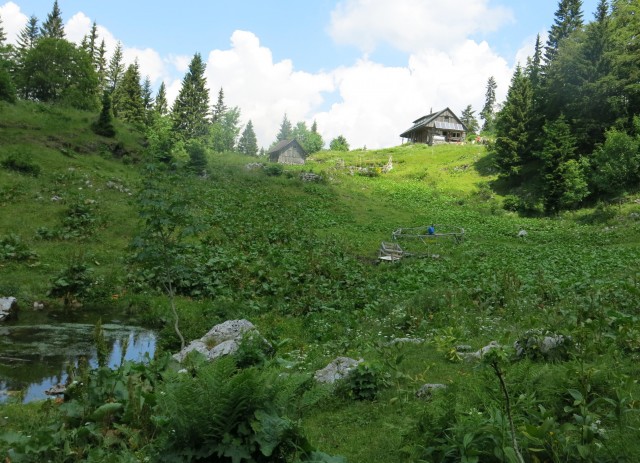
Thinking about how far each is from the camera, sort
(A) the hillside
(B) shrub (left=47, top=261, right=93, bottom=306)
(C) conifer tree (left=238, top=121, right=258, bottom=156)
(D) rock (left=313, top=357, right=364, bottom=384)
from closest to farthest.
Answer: (A) the hillside < (D) rock (left=313, top=357, right=364, bottom=384) < (B) shrub (left=47, top=261, right=93, bottom=306) < (C) conifer tree (left=238, top=121, right=258, bottom=156)

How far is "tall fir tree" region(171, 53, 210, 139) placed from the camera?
7600 centimetres

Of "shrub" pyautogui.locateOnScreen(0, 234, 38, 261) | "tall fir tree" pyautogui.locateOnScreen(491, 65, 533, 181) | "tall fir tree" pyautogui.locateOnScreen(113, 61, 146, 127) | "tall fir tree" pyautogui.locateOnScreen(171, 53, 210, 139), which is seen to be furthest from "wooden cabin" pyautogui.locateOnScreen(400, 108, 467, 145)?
"shrub" pyautogui.locateOnScreen(0, 234, 38, 261)

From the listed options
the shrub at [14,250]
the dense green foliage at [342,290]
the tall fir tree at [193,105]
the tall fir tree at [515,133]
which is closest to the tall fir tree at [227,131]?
the tall fir tree at [193,105]

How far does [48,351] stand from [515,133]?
50.3 meters

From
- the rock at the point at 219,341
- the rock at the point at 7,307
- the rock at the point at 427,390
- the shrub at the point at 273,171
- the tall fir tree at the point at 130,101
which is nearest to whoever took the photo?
the rock at the point at 427,390

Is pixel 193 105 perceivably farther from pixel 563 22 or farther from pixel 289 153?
pixel 563 22

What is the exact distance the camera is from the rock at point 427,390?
21.2ft

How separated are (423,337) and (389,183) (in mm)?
41214

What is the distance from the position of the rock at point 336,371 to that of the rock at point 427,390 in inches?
47.3

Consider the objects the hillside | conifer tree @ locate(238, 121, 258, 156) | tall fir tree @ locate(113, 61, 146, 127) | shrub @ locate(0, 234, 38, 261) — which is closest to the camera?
the hillside

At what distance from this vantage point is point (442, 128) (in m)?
85.5

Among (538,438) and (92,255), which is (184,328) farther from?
(538,438)

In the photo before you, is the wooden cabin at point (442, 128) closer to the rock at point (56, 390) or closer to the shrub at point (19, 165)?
the shrub at point (19, 165)

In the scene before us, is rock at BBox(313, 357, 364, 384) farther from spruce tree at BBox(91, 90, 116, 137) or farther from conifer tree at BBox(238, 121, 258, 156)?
conifer tree at BBox(238, 121, 258, 156)
